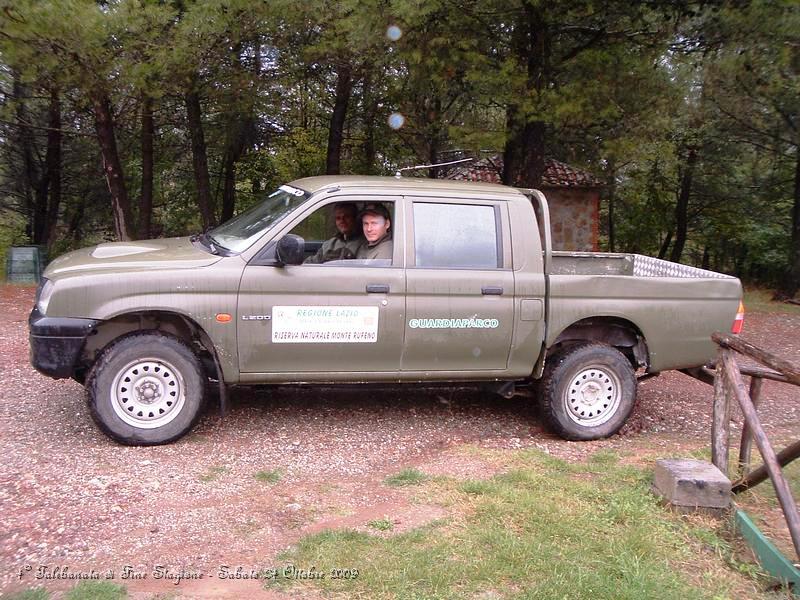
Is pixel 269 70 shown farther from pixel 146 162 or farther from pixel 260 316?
pixel 260 316

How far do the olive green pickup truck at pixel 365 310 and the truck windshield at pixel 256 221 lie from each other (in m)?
0.02

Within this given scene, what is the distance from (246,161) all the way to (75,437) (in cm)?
1583

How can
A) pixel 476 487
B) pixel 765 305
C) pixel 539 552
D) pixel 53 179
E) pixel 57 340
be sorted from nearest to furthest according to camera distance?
pixel 539 552
pixel 476 487
pixel 57 340
pixel 765 305
pixel 53 179

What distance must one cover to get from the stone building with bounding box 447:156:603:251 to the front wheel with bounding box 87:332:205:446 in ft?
53.1

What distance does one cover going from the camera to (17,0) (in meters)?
8.85

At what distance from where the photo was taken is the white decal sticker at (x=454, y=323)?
5.23 metres

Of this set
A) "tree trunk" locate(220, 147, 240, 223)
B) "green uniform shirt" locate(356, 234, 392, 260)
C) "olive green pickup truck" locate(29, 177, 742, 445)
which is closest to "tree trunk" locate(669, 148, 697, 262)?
"tree trunk" locate(220, 147, 240, 223)

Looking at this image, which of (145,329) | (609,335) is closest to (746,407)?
(609,335)

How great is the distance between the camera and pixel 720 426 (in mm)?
4488

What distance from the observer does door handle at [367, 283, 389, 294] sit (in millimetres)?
5117

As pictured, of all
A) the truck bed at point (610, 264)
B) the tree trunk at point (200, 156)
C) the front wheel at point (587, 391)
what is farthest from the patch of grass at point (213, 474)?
the tree trunk at point (200, 156)

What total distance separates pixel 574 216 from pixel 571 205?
0.34 metres

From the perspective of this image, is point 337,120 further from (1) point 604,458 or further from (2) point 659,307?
(1) point 604,458

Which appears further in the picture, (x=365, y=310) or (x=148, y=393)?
(x=365, y=310)
